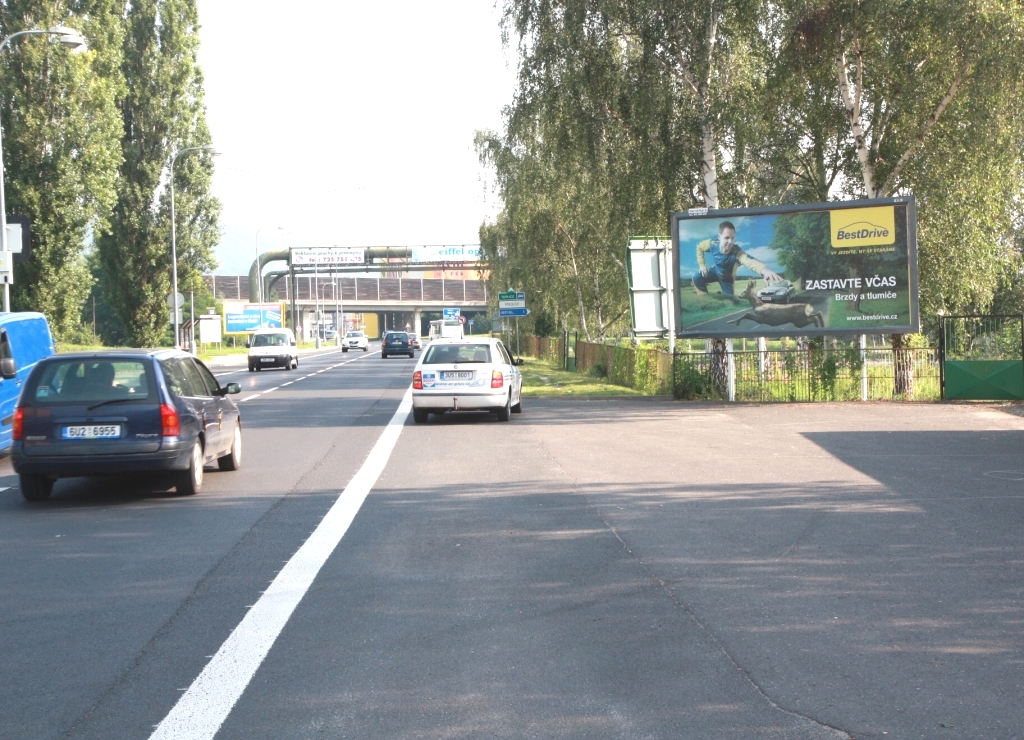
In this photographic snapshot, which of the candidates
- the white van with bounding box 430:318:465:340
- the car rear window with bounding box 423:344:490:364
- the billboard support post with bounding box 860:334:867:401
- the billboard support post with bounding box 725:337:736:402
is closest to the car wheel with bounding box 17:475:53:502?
the car rear window with bounding box 423:344:490:364

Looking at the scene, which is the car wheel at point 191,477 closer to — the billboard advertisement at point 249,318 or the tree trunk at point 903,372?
the tree trunk at point 903,372

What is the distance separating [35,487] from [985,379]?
64.4ft

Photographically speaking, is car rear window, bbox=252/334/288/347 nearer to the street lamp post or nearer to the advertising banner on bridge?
the street lamp post

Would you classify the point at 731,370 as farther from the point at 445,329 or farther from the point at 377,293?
the point at 377,293

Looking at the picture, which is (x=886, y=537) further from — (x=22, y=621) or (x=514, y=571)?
(x=22, y=621)

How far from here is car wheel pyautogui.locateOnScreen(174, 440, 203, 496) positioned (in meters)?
11.7

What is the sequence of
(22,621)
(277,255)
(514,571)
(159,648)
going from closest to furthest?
(159,648) → (22,621) → (514,571) → (277,255)

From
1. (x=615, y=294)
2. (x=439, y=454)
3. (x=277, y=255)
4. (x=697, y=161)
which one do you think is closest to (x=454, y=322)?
(x=277, y=255)

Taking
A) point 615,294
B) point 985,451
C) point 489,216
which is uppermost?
point 489,216

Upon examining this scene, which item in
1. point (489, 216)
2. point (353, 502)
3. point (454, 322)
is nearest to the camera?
point (353, 502)

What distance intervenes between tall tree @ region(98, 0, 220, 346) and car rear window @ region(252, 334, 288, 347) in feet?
14.1

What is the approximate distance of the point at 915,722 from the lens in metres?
4.70

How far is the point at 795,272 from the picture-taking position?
81.8ft

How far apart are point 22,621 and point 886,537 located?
622 centimetres
